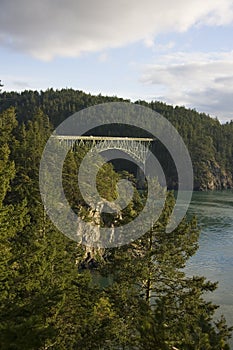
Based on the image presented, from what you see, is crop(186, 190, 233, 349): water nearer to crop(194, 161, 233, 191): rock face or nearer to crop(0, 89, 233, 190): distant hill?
crop(194, 161, 233, 191): rock face

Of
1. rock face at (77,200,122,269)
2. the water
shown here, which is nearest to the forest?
the water

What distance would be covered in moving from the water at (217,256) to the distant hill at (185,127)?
42.7 meters

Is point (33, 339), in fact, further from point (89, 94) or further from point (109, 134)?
point (89, 94)

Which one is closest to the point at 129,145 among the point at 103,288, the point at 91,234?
the point at 91,234

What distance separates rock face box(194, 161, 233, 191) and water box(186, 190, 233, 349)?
123 feet

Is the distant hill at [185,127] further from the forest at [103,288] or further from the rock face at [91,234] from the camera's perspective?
the forest at [103,288]

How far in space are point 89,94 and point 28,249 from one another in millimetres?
128229

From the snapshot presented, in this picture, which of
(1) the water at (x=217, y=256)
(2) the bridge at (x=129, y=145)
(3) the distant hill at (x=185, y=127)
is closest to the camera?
(1) the water at (x=217, y=256)

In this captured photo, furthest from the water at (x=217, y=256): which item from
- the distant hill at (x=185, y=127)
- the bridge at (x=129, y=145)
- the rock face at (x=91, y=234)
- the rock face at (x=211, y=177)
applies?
the distant hill at (x=185, y=127)

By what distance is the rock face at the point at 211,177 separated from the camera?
9356cm

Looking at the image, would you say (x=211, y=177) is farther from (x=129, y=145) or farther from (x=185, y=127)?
(x=129, y=145)

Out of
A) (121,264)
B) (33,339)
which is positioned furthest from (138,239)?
(33,339)

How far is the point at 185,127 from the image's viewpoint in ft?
352

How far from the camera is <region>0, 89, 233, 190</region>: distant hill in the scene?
9850 cm
